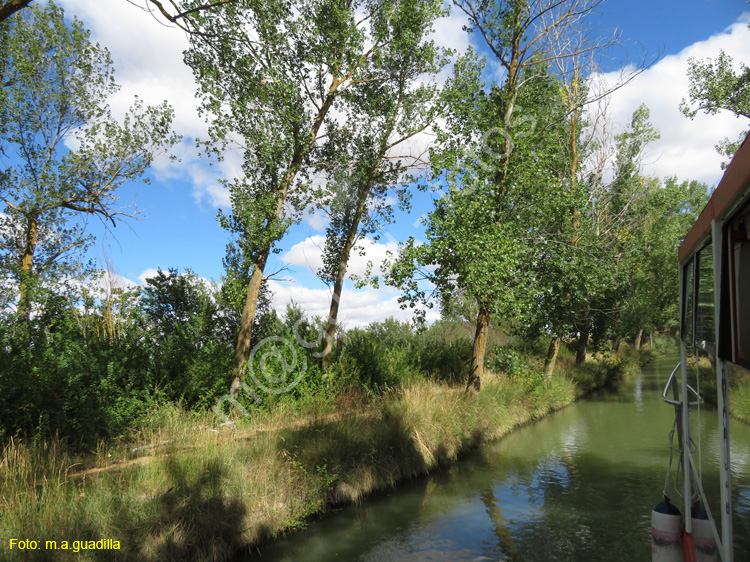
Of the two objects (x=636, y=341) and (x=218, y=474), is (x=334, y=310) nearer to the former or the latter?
(x=218, y=474)

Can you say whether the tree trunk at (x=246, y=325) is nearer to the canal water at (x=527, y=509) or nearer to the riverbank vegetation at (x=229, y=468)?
the riverbank vegetation at (x=229, y=468)

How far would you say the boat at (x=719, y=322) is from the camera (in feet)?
8.98

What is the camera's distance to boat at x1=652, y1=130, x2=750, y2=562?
2.74 meters

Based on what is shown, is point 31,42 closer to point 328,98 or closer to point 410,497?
point 328,98

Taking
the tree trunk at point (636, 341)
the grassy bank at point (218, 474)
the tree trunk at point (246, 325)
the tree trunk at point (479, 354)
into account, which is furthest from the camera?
the tree trunk at point (636, 341)

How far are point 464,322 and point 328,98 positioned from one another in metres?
15.0

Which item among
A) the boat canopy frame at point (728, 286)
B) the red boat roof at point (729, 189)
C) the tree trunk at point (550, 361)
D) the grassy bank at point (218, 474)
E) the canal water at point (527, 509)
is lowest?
the canal water at point (527, 509)

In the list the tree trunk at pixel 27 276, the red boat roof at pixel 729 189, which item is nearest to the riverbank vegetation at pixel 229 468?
the red boat roof at pixel 729 189

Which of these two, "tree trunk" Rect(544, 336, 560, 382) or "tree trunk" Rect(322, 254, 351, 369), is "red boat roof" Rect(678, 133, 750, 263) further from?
"tree trunk" Rect(544, 336, 560, 382)

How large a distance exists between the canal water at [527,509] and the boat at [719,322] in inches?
29.4

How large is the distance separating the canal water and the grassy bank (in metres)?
0.45

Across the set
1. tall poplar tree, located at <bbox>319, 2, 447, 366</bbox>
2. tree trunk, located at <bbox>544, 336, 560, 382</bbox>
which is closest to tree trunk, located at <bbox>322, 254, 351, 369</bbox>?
tall poplar tree, located at <bbox>319, 2, 447, 366</bbox>

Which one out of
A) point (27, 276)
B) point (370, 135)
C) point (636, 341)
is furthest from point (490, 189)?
point (636, 341)

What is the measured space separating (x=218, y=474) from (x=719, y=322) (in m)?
5.78
